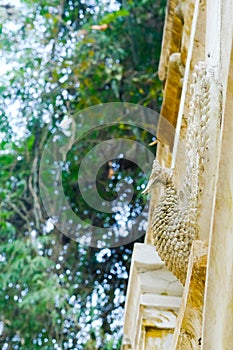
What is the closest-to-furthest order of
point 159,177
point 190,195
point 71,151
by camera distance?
point 190,195
point 159,177
point 71,151

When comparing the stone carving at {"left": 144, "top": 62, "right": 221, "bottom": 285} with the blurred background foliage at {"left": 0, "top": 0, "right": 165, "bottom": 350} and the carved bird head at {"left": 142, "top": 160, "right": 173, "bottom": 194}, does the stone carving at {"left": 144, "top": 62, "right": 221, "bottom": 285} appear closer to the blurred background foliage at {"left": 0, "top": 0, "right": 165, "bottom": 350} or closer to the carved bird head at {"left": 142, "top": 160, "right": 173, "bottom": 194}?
the carved bird head at {"left": 142, "top": 160, "right": 173, "bottom": 194}

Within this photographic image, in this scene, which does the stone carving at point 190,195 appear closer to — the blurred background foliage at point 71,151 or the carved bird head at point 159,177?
the carved bird head at point 159,177

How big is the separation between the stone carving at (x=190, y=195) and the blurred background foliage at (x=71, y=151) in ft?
17.7

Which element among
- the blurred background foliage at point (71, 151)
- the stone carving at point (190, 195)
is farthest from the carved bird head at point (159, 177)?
the blurred background foliage at point (71, 151)

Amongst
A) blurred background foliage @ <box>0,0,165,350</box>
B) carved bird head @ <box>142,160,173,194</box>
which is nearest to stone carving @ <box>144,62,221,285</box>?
carved bird head @ <box>142,160,173,194</box>

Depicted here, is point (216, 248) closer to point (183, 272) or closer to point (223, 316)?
point (223, 316)

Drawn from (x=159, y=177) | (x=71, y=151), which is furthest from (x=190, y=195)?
(x=71, y=151)

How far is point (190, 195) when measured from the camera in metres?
3.44

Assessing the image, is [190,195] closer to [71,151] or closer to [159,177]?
[159,177]

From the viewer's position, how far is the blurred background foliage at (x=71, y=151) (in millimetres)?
9031

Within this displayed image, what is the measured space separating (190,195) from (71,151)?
6.65 meters

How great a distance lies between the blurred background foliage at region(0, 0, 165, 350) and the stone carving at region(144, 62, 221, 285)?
17.7 ft

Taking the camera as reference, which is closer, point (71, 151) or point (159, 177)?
point (159, 177)

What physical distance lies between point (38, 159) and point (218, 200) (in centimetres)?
747
